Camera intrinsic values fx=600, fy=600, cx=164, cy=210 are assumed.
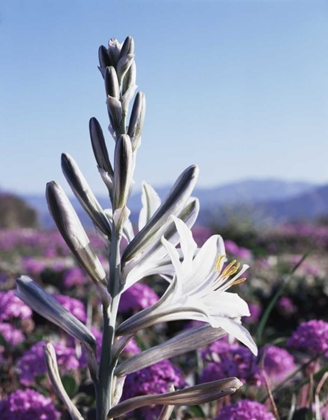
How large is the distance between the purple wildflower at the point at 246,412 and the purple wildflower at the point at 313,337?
1.24 feet

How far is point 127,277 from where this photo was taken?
1077 mm

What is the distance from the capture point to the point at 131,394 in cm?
160

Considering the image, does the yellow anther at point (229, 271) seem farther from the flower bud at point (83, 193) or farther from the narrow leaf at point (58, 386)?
the narrow leaf at point (58, 386)

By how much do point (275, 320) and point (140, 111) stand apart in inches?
192

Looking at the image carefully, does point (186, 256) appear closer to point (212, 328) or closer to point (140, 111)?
point (212, 328)

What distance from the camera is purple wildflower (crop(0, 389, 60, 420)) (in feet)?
5.26

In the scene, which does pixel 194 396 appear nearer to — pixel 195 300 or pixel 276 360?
pixel 195 300

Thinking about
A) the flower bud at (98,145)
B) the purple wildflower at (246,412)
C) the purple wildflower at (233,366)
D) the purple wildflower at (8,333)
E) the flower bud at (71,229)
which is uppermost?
the flower bud at (98,145)

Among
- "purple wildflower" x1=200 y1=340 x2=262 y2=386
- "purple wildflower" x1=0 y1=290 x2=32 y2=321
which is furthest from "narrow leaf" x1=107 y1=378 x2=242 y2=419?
"purple wildflower" x1=0 y1=290 x2=32 y2=321

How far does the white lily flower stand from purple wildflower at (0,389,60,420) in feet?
2.31

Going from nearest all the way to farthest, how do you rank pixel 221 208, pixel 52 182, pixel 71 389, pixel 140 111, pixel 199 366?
pixel 52 182, pixel 140 111, pixel 71 389, pixel 199 366, pixel 221 208

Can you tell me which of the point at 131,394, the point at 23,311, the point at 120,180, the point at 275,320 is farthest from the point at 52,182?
the point at 275,320

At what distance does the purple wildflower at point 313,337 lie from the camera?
182 cm

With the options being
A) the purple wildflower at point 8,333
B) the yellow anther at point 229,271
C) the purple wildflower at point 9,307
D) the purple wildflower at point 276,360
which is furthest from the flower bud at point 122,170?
the purple wildflower at point 8,333
